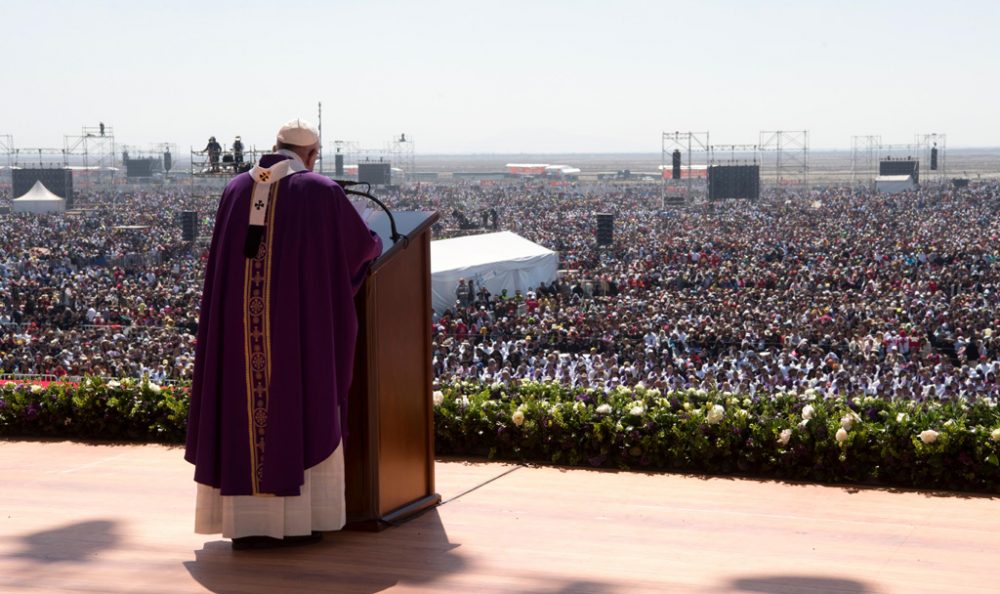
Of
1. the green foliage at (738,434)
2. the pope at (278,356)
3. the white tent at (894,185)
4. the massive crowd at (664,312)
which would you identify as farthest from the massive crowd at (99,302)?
the white tent at (894,185)

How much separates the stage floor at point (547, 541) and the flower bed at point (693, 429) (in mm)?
96

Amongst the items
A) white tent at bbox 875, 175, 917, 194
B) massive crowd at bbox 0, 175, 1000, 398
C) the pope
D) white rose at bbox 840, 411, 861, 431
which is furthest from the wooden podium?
white tent at bbox 875, 175, 917, 194

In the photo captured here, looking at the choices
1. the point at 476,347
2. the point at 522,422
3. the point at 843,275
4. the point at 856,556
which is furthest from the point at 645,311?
the point at 856,556

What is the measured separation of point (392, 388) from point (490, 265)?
16.4 metres

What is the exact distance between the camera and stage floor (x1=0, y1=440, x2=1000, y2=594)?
2.89m

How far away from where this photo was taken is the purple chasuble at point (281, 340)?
3051 millimetres

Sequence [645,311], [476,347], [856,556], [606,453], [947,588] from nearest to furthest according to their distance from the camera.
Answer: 1. [947,588]
2. [856,556]
3. [606,453]
4. [476,347]
5. [645,311]

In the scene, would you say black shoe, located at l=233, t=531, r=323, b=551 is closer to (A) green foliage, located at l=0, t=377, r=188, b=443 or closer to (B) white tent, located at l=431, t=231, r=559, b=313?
(A) green foliage, located at l=0, t=377, r=188, b=443

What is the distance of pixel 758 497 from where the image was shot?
3801 millimetres

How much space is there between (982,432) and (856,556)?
98cm

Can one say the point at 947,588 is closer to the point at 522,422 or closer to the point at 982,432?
the point at 982,432

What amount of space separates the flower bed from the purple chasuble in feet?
4.41

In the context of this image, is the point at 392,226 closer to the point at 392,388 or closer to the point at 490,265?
the point at 392,388

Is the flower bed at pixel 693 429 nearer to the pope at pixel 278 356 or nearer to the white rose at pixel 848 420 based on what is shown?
the white rose at pixel 848 420
